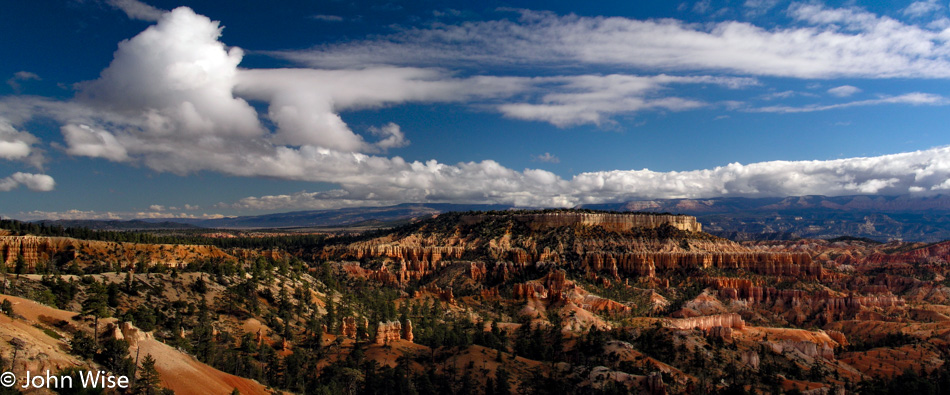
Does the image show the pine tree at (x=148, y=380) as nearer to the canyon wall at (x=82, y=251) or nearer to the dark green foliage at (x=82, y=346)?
the dark green foliage at (x=82, y=346)

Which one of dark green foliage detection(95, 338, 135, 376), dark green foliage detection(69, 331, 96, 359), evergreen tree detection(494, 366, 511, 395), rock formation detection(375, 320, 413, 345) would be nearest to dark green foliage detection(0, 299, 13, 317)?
dark green foliage detection(69, 331, 96, 359)

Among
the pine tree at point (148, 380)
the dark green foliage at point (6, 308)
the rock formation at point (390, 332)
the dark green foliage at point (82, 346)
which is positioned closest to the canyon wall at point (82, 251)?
the rock formation at point (390, 332)

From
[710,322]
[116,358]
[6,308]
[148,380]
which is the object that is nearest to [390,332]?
[116,358]

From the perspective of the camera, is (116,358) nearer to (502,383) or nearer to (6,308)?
(6,308)

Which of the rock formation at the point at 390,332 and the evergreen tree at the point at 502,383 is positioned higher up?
the rock formation at the point at 390,332

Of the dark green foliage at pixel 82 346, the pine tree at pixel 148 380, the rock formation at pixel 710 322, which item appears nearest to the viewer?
the pine tree at pixel 148 380

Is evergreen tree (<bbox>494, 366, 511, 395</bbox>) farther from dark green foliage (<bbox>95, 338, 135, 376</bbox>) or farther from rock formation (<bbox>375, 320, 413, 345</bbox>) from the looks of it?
dark green foliage (<bbox>95, 338, 135, 376</bbox>)

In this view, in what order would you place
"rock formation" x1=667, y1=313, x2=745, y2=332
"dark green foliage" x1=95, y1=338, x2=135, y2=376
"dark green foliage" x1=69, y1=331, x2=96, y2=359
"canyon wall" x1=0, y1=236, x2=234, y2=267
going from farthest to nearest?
"canyon wall" x1=0, y1=236, x2=234, y2=267
"rock formation" x1=667, y1=313, x2=745, y2=332
"dark green foliage" x1=95, y1=338, x2=135, y2=376
"dark green foliage" x1=69, y1=331, x2=96, y2=359

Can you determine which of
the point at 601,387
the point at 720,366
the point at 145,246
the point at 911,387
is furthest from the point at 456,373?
the point at 145,246

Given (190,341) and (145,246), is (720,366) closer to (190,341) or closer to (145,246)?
(190,341)

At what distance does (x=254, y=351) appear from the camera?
69.8 meters

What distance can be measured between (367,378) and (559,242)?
124067 mm

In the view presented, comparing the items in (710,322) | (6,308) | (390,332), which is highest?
(6,308)

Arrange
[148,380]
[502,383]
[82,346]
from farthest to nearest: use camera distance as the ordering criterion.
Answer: [502,383] < [82,346] < [148,380]
